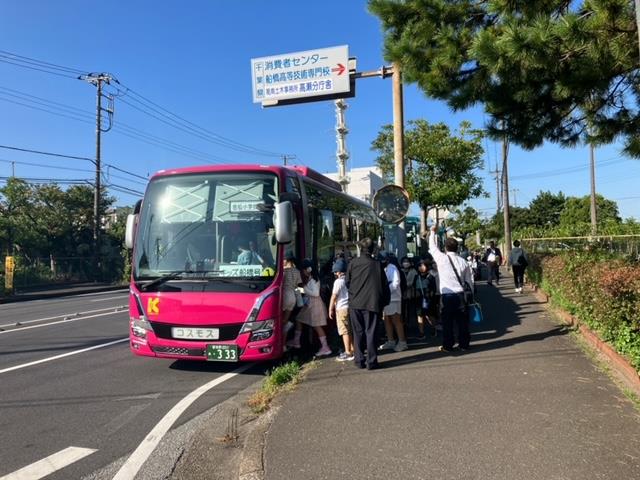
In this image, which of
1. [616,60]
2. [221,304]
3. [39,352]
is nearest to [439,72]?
[616,60]

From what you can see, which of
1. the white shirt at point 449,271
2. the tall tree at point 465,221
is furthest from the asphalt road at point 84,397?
the tall tree at point 465,221

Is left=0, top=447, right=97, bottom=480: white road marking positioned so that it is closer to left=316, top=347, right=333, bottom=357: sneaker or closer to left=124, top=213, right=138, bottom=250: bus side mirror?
left=124, top=213, right=138, bottom=250: bus side mirror

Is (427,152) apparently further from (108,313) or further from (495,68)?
(495,68)

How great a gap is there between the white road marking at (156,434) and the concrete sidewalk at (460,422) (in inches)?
42.9

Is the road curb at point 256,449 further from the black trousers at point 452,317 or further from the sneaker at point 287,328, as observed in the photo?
the black trousers at point 452,317

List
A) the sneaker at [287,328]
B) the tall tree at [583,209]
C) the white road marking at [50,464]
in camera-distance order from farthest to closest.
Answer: the tall tree at [583,209] → the sneaker at [287,328] → the white road marking at [50,464]

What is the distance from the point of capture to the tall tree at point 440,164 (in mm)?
22297

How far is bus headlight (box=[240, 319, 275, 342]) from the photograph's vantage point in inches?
264

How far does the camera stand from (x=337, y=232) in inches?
403

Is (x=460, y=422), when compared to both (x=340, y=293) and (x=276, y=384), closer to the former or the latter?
(x=276, y=384)

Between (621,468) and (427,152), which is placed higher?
(427,152)

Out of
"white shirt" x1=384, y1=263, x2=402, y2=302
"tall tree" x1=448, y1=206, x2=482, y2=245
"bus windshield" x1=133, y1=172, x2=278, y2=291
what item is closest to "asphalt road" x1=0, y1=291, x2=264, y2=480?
"bus windshield" x1=133, y1=172, x2=278, y2=291

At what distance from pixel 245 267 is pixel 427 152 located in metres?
17.0

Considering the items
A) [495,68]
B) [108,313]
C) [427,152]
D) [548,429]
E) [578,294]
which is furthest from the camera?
[427,152]
